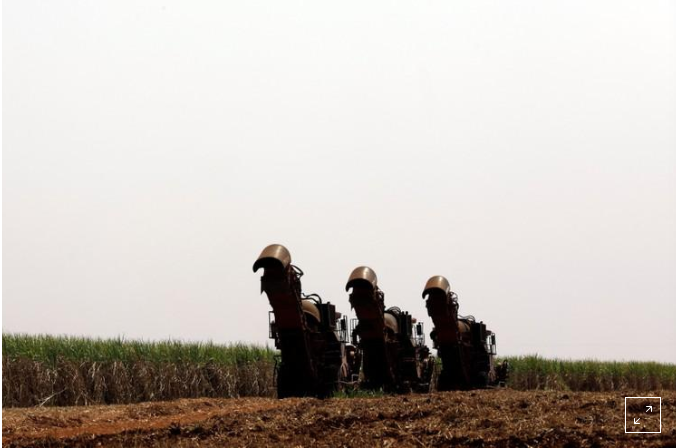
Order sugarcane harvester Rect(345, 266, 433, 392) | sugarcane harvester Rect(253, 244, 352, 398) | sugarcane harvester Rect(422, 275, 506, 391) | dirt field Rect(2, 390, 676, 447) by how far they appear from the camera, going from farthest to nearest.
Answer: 1. sugarcane harvester Rect(422, 275, 506, 391)
2. sugarcane harvester Rect(345, 266, 433, 392)
3. sugarcane harvester Rect(253, 244, 352, 398)
4. dirt field Rect(2, 390, 676, 447)

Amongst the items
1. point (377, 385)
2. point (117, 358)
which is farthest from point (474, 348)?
point (117, 358)

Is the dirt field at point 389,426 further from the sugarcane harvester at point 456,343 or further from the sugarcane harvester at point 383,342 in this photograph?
the sugarcane harvester at point 456,343

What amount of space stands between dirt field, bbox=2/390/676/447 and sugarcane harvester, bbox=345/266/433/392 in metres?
7.05

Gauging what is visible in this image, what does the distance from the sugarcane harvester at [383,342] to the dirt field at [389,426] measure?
23.1 ft

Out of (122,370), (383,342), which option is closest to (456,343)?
(383,342)

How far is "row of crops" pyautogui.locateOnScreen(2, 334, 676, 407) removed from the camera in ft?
99.1

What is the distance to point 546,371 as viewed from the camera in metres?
47.0

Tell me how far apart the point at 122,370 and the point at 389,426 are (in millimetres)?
18108

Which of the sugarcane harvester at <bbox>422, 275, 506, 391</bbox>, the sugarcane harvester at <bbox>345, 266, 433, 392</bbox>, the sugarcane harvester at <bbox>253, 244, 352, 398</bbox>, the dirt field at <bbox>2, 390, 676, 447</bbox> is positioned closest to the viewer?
the dirt field at <bbox>2, 390, 676, 447</bbox>

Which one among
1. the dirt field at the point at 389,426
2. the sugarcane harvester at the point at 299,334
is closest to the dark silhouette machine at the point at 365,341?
the sugarcane harvester at the point at 299,334

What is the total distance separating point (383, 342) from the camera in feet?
94.8

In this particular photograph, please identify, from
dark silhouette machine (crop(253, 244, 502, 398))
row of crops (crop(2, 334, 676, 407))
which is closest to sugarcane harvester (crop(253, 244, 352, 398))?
dark silhouette machine (crop(253, 244, 502, 398))

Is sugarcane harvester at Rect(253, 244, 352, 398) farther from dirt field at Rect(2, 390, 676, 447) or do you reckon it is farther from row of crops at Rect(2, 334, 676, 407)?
row of crops at Rect(2, 334, 676, 407)

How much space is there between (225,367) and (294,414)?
16716mm
